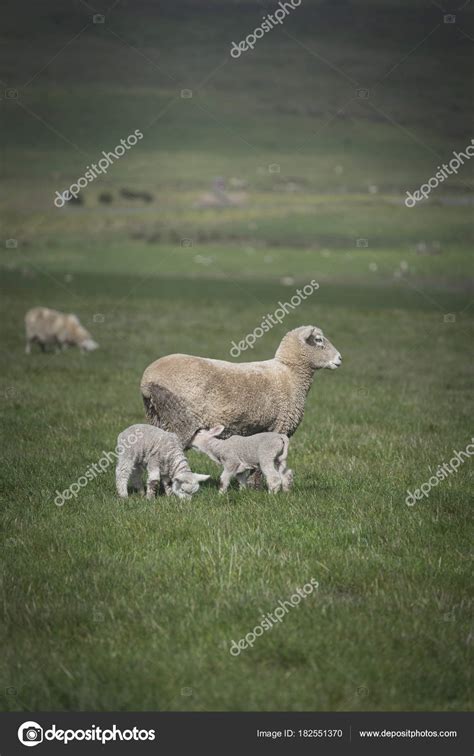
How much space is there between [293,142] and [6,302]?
76.4 metres

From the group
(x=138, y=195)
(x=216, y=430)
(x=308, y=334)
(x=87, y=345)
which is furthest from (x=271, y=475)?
(x=138, y=195)

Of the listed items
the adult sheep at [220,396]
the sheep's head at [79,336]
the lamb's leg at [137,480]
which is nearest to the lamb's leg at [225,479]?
the adult sheep at [220,396]

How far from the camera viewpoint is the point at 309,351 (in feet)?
34.9

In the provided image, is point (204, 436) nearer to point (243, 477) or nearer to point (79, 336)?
point (243, 477)

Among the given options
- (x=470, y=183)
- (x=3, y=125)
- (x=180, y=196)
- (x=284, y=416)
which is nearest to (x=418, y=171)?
(x=470, y=183)

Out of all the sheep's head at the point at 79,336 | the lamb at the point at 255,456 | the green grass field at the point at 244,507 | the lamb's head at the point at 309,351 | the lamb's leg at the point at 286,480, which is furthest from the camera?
the sheep's head at the point at 79,336

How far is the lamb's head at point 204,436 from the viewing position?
9688 mm

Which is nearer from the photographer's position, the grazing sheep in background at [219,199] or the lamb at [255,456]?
the lamb at [255,456]

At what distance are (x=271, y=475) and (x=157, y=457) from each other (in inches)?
47.6

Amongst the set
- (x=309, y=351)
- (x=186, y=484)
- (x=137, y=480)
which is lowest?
(x=137, y=480)

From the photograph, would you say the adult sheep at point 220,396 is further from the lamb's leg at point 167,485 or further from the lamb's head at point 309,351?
the lamb's leg at point 167,485

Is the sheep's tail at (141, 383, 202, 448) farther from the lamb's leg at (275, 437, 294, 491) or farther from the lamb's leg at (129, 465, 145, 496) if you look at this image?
the lamb's leg at (275, 437, 294, 491)

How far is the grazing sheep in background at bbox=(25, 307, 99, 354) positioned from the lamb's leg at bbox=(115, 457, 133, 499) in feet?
47.3

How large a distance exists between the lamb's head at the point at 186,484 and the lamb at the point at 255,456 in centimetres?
32
